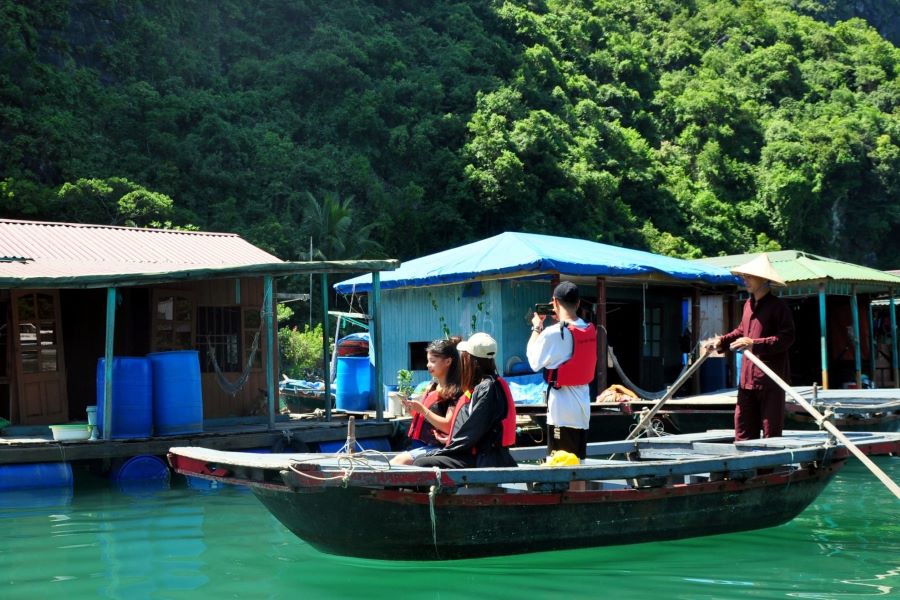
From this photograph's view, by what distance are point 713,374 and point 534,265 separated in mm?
6062

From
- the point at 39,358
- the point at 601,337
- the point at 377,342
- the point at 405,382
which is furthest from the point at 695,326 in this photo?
the point at 39,358

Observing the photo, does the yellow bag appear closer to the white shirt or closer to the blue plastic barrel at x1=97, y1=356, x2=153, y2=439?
the white shirt

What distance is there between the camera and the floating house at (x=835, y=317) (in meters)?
18.3

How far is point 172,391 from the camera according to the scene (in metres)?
11.7

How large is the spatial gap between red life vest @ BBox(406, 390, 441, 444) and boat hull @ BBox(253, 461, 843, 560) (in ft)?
2.48

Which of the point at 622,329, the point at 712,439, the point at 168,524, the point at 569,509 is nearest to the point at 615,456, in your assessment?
the point at 712,439

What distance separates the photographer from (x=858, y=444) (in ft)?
26.9

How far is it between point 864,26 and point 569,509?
209 ft

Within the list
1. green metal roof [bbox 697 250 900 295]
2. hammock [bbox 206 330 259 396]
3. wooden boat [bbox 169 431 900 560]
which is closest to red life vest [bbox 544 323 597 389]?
wooden boat [bbox 169 431 900 560]

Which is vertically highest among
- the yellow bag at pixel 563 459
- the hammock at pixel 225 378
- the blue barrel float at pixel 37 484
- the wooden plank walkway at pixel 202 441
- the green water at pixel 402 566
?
the hammock at pixel 225 378

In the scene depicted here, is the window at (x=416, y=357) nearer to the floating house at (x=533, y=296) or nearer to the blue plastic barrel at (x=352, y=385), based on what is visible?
the floating house at (x=533, y=296)

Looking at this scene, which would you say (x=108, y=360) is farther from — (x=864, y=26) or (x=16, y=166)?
(x=864, y=26)

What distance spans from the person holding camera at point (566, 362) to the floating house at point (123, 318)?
536 cm

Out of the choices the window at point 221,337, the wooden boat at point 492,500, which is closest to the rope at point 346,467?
the wooden boat at point 492,500
